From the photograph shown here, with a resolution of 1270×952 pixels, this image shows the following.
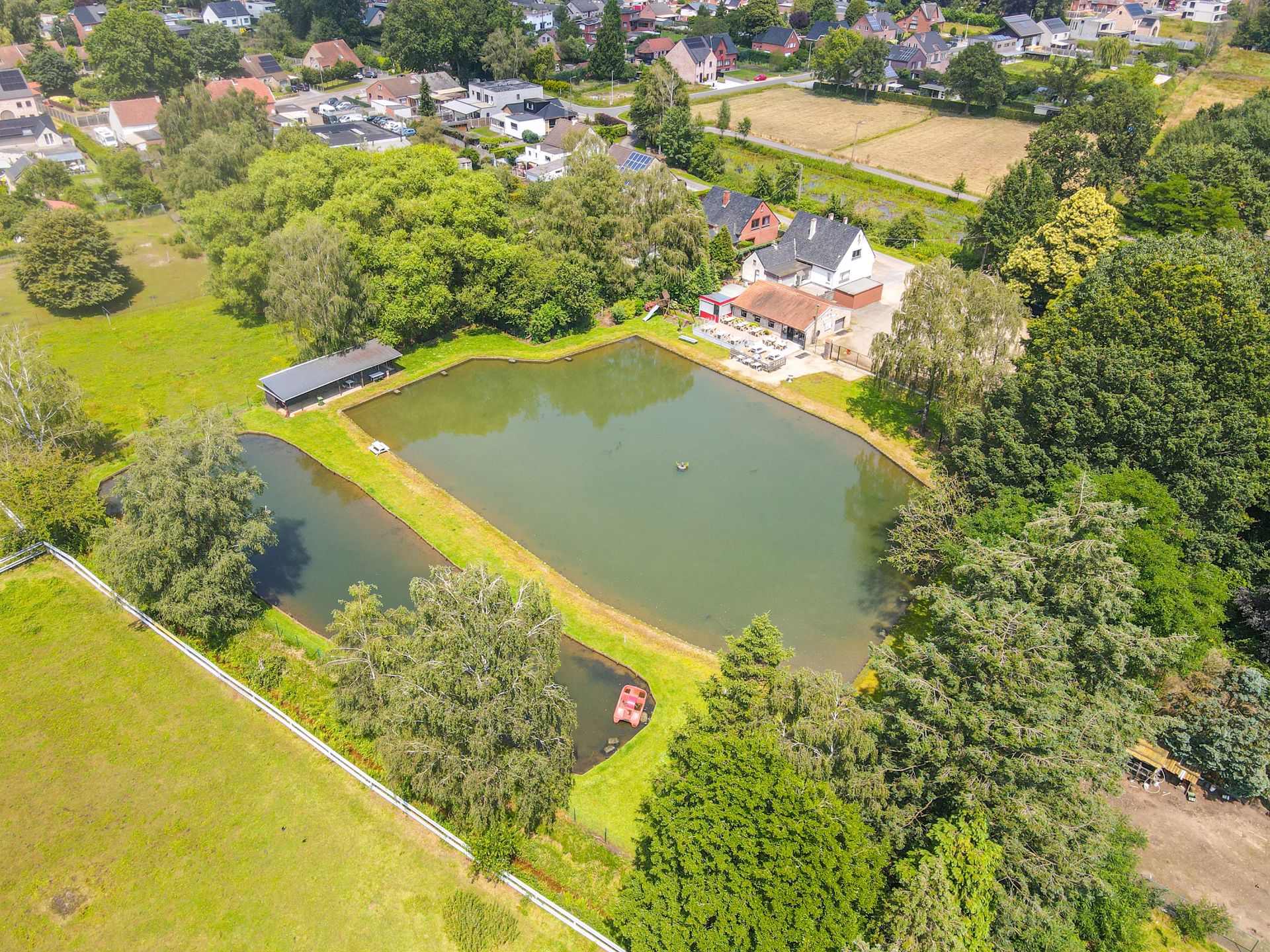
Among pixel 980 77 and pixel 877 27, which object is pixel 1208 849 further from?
pixel 877 27

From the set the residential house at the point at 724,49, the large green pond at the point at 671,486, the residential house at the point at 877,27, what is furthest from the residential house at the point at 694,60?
the large green pond at the point at 671,486

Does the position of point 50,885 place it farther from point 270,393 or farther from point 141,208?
point 141,208

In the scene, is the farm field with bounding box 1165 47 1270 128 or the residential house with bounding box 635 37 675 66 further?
the residential house with bounding box 635 37 675 66

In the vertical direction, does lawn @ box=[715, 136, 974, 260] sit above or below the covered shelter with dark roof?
above

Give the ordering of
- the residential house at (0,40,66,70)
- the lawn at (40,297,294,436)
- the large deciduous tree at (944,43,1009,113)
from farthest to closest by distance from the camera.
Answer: the residential house at (0,40,66,70), the large deciduous tree at (944,43,1009,113), the lawn at (40,297,294,436)

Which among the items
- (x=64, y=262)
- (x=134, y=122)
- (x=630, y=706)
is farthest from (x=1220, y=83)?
(x=134, y=122)

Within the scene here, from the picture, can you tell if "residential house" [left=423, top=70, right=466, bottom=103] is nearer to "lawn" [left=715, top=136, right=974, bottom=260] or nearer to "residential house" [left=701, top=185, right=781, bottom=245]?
"lawn" [left=715, top=136, right=974, bottom=260]

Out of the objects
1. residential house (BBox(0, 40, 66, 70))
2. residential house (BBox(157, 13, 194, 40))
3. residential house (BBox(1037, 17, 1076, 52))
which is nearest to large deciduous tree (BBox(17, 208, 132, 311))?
residential house (BBox(157, 13, 194, 40))

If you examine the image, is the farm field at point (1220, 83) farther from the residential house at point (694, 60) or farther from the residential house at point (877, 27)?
the residential house at point (694, 60)
